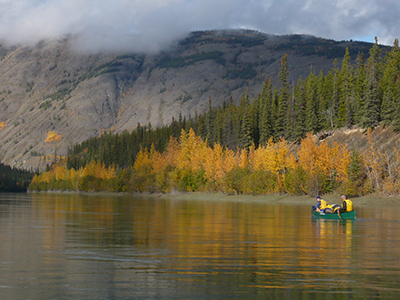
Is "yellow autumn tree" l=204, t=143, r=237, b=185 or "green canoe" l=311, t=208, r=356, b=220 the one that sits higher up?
"yellow autumn tree" l=204, t=143, r=237, b=185

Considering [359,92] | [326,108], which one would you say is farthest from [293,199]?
[326,108]

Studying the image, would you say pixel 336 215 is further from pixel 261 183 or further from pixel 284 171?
pixel 284 171

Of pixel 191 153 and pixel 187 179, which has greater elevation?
pixel 191 153

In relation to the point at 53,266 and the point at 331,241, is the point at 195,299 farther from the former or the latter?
the point at 331,241

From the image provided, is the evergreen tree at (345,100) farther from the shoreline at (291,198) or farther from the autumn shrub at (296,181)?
the shoreline at (291,198)

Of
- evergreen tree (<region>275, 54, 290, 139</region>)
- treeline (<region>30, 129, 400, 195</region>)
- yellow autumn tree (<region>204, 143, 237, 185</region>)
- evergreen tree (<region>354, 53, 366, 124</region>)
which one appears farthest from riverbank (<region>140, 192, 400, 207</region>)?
evergreen tree (<region>354, 53, 366, 124</region>)

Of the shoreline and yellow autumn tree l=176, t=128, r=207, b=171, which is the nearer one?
the shoreline

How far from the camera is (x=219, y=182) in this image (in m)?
142

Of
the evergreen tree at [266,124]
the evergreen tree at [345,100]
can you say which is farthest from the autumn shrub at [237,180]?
the evergreen tree at [345,100]

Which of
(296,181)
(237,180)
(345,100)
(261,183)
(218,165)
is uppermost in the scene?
(345,100)

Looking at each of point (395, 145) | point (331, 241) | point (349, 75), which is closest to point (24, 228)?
point (331, 241)

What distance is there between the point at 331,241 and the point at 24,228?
23.9 meters

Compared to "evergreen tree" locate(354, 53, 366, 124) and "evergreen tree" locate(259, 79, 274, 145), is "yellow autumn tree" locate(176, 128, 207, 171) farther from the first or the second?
"evergreen tree" locate(354, 53, 366, 124)

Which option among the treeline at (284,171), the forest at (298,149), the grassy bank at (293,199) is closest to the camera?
the grassy bank at (293,199)
